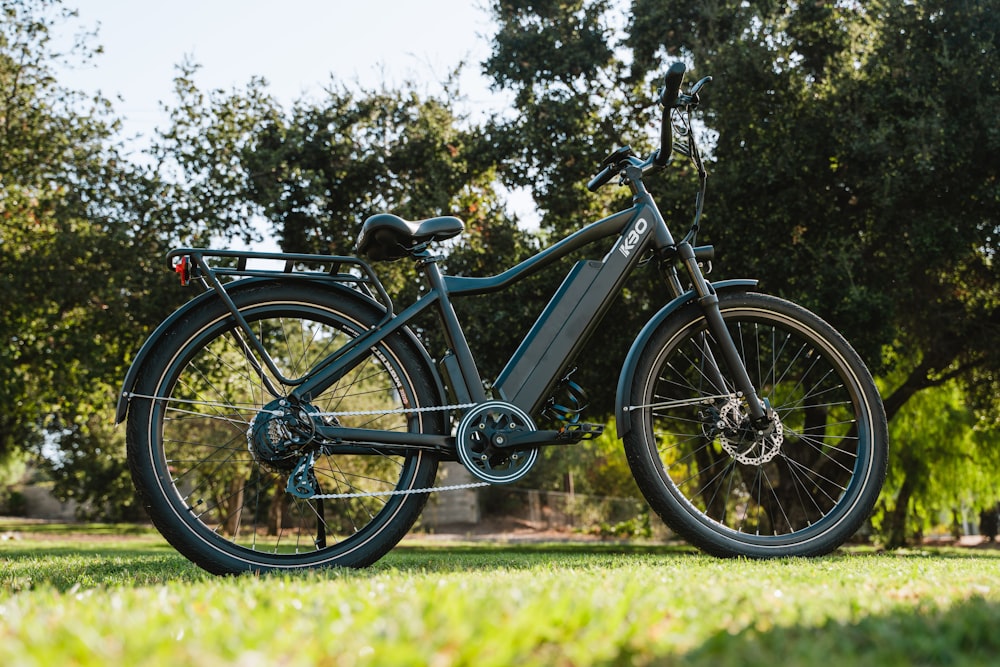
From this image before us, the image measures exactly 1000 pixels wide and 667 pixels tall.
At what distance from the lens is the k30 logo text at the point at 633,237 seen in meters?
3.89

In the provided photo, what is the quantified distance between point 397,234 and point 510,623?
7.37 ft

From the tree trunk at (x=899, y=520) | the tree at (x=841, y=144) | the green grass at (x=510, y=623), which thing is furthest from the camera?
the tree trunk at (x=899, y=520)

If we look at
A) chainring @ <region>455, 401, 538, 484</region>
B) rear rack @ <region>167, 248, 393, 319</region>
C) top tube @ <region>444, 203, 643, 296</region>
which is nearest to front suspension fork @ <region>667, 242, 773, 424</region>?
top tube @ <region>444, 203, 643, 296</region>

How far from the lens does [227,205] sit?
12.7 metres

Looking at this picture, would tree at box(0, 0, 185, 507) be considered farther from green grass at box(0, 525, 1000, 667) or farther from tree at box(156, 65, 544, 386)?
green grass at box(0, 525, 1000, 667)

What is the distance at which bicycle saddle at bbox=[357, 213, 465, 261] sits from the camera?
3535mm

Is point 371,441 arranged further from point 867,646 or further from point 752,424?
point 867,646

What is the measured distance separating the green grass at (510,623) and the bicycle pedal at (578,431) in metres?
1.01

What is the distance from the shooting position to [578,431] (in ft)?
11.6

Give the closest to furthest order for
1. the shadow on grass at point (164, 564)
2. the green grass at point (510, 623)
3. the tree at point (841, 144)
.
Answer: the green grass at point (510, 623), the shadow on grass at point (164, 564), the tree at point (841, 144)

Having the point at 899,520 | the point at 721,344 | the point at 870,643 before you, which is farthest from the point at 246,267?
the point at 899,520

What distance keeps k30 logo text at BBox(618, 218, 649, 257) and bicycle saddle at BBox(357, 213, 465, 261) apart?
0.80m

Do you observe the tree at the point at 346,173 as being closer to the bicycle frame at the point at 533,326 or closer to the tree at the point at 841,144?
the tree at the point at 841,144

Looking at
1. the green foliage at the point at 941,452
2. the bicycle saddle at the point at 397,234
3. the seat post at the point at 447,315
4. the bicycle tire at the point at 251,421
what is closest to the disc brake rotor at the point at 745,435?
the seat post at the point at 447,315
